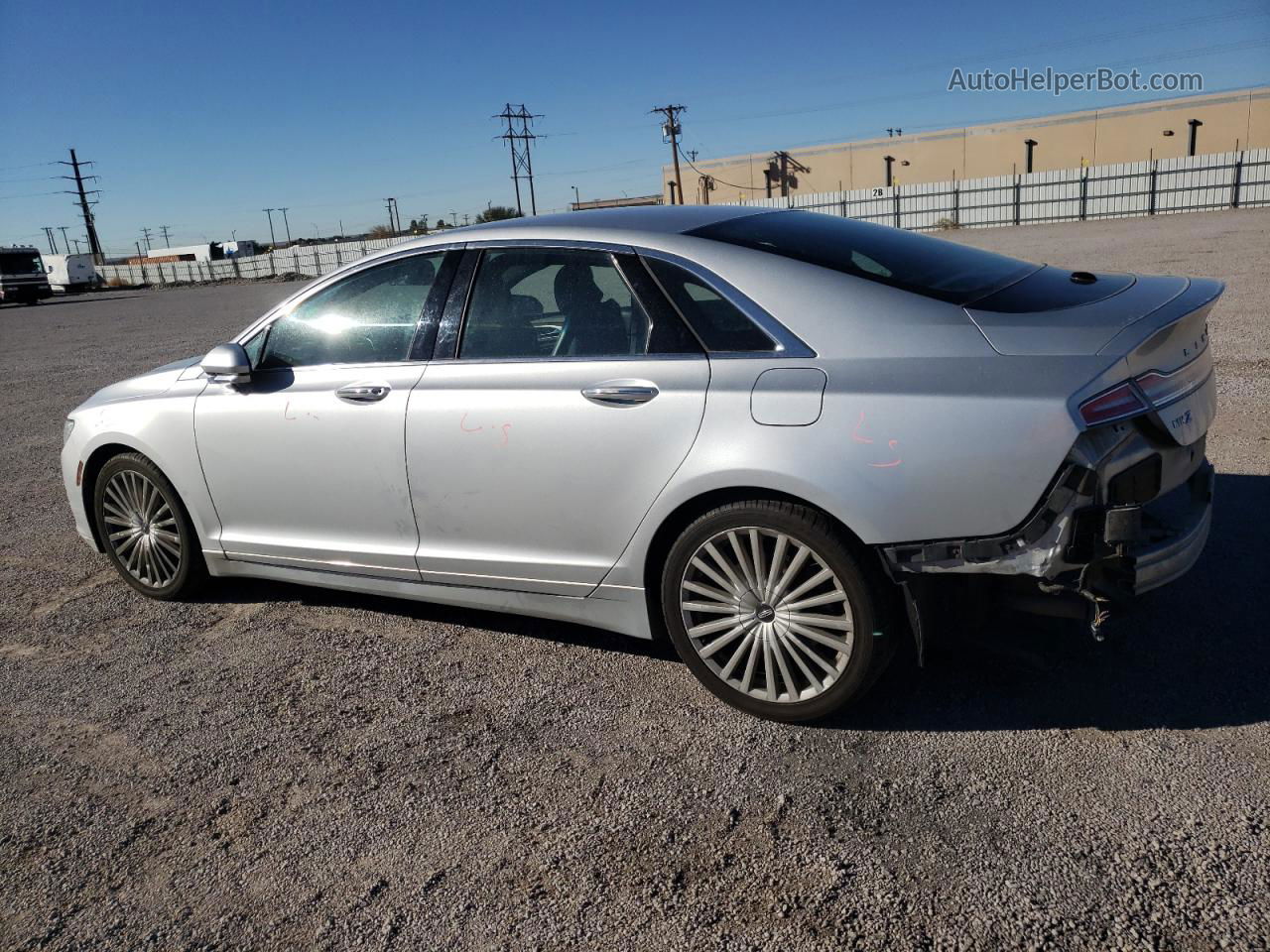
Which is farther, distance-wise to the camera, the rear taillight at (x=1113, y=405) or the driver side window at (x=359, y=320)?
the driver side window at (x=359, y=320)

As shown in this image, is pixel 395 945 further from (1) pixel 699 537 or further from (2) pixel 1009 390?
(2) pixel 1009 390

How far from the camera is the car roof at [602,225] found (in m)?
3.58

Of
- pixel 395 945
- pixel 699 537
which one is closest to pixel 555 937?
pixel 395 945

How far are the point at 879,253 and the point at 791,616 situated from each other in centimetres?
135

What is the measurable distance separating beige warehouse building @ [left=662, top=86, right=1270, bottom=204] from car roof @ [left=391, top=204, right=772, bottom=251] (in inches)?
2113

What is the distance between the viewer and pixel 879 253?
138 inches

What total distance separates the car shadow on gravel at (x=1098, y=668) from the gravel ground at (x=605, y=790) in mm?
13

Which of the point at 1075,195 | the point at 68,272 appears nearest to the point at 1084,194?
the point at 1075,195

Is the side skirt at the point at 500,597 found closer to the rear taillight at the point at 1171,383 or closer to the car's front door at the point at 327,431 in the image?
the car's front door at the point at 327,431

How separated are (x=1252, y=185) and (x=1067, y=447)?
1546 inches

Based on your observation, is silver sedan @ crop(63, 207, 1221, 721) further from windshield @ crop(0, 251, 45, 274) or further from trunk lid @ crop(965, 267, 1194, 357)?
windshield @ crop(0, 251, 45, 274)

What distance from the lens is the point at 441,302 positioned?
12.8 feet

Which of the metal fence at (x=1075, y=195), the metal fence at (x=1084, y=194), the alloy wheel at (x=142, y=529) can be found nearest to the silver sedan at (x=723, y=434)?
the alloy wheel at (x=142, y=529)

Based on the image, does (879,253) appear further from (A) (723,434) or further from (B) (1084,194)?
(B) (1084,194)
